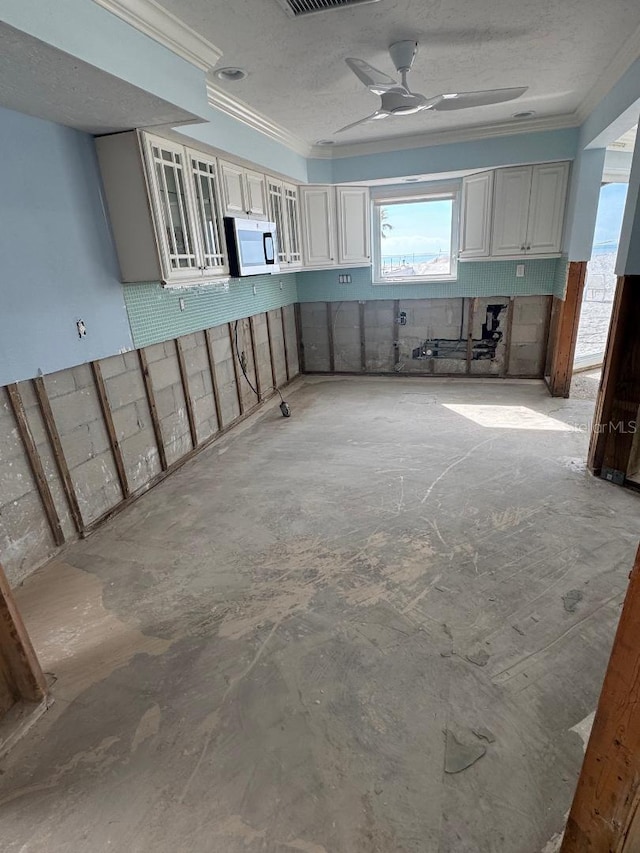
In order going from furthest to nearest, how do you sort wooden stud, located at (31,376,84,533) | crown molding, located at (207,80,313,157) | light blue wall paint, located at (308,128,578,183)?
light blue wall paint, located at (308,128,578,183) < crown molding, located at (207,80,313,157) < wooden stud, located at (31,376,84,533)

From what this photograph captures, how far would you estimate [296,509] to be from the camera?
319 cm

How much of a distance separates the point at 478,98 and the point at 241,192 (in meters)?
2.10

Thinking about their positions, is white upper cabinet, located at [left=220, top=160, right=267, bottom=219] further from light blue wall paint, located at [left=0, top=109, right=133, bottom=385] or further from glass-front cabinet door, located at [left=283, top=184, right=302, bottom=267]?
light blue wall paint, located at [left=0, top=109, right=133, bottom=385]

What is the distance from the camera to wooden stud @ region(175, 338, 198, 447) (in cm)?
394

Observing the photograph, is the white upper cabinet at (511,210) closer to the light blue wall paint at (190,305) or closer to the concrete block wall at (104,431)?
the light blue wall paint at (190,305)

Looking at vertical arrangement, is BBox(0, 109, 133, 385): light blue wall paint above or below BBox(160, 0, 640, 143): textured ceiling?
below

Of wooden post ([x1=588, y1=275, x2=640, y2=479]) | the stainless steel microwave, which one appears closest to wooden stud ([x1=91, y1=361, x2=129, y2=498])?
the stainless steel microwave

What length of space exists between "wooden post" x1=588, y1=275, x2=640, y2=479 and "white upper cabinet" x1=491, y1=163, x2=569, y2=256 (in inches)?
94.8

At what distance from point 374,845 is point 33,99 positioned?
11.1 feet

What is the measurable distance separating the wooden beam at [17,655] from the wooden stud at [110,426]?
1.61 m

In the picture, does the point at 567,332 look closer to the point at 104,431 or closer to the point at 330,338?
the point at 330,338

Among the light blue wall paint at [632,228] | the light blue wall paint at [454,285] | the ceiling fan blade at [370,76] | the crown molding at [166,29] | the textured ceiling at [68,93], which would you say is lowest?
the light blue wall paint at [454,285]

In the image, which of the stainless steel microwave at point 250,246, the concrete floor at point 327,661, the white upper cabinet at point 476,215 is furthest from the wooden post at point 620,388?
the stainless steel microwave at point 250,246

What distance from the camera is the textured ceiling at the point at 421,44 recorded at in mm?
2367
